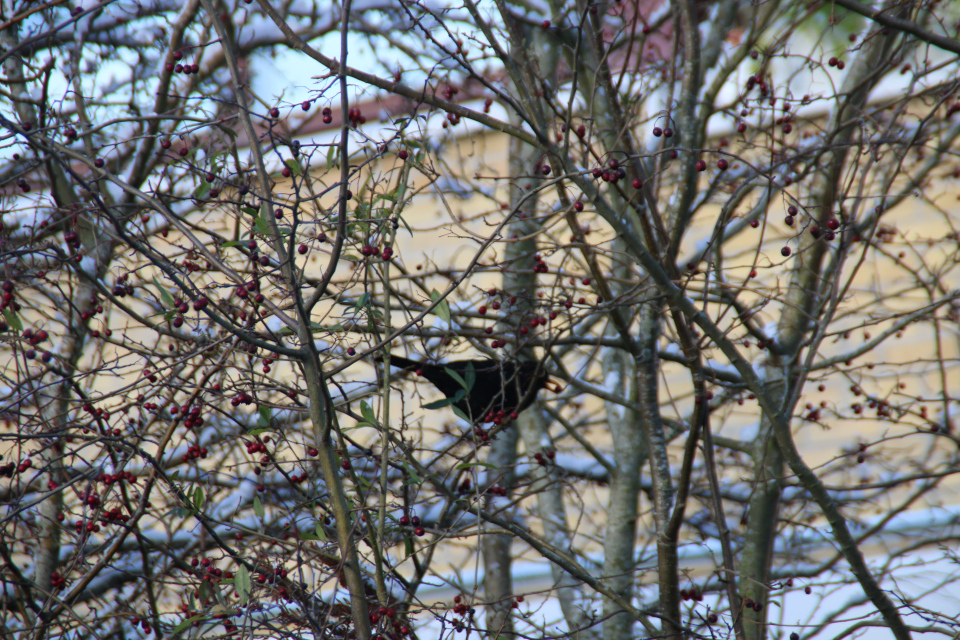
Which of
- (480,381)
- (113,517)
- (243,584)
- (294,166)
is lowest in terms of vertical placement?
(243,584)

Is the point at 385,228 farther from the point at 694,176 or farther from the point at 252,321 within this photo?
the point at 694,176

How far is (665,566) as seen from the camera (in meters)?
2.41

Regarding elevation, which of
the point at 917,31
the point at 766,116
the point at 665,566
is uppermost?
the point at 766,116

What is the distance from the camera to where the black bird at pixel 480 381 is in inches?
90.9

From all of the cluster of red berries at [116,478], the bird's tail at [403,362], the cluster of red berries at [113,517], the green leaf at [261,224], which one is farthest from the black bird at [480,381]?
the cluster of red berries at [113,517]

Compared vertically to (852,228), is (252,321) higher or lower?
lower

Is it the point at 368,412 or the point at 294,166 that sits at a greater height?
the point at 294,166

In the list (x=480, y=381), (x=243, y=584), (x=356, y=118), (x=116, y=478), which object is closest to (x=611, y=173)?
(x=480, y=381)

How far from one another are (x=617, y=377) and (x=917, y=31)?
2.04m

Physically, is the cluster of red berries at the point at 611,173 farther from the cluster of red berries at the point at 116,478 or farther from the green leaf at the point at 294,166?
the cluster of red berries at the point at 116,478

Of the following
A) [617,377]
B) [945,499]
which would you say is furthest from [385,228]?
[945,499]

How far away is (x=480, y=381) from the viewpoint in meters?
2.54

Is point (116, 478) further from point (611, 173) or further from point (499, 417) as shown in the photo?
point (611, 173)

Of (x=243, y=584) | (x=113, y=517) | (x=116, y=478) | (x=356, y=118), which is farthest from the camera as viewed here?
(x=356, y=118)
